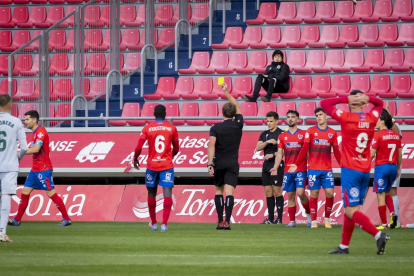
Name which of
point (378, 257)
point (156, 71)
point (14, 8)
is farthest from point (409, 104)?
point (14, 8)

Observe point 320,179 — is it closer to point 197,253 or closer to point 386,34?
point 197,253

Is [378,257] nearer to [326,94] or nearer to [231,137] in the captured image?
[231,137]

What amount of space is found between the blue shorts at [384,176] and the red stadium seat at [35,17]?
14.7 m

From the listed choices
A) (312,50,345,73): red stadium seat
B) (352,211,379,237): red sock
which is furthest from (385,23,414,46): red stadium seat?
(352,211,379,237): red sock

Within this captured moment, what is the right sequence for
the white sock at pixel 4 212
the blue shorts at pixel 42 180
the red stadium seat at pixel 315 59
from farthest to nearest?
the red stadium seat at pixel 315 59
the blue shorts at pixel 42 180
the white sock at pixel 4 212

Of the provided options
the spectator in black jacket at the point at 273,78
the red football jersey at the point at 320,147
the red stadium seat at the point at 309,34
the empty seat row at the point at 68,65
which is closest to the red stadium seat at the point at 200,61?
the empty seat row at the point at 68,65

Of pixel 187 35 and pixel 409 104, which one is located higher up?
pixel 187 35

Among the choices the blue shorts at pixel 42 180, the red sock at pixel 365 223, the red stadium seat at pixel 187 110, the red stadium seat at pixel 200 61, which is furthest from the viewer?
the red stadium seat at pixel 200 61

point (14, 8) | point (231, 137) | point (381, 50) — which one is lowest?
point (231, 137)

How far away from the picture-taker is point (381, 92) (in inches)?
782

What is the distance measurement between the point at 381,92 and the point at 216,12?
21.1 feet

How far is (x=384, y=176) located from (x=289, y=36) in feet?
28.0

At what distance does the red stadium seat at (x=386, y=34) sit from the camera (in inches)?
840

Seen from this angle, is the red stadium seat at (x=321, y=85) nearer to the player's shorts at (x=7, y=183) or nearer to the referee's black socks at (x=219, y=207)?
the referee's black socks at (x=219, y=207)
